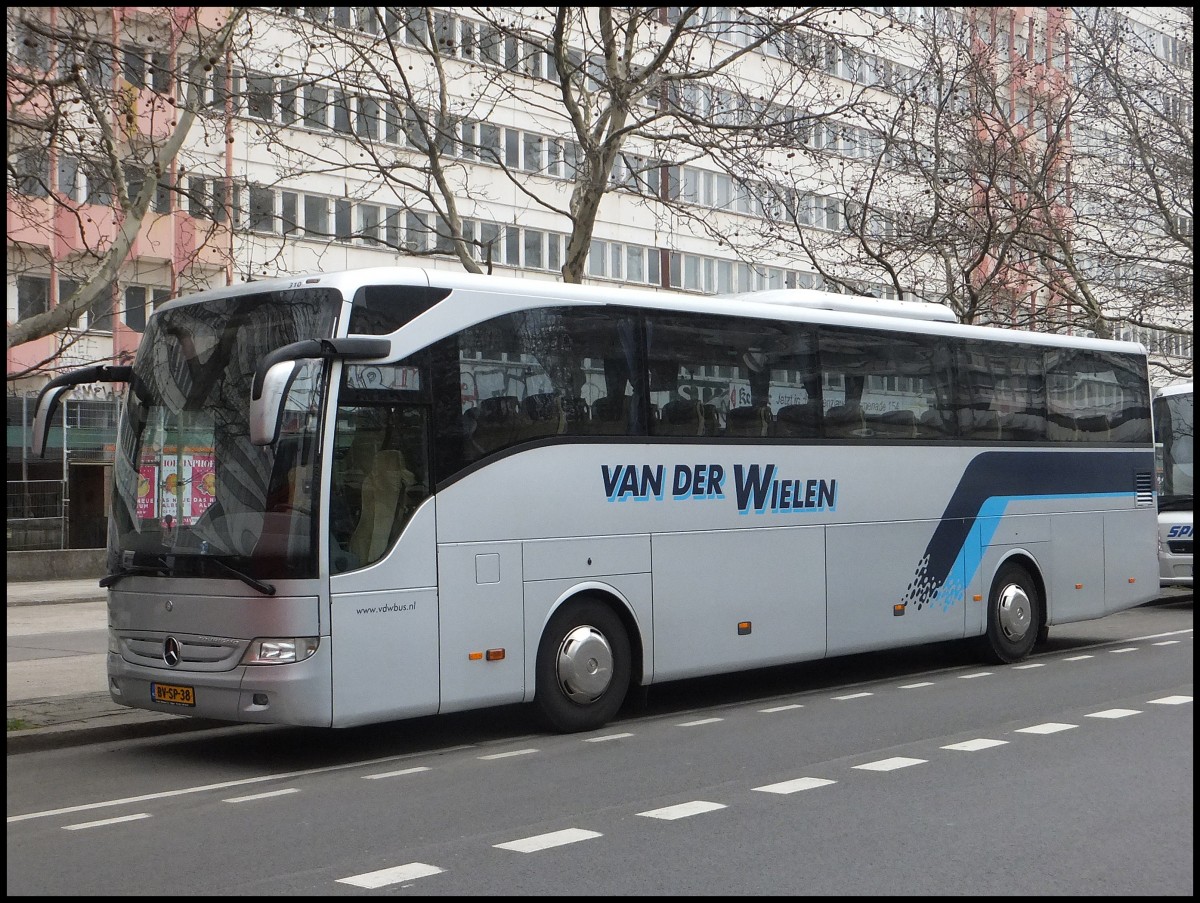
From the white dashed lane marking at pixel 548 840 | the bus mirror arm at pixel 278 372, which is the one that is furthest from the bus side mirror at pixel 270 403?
the white dashed lane marking at pixel 548 840

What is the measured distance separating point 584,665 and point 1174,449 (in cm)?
1498

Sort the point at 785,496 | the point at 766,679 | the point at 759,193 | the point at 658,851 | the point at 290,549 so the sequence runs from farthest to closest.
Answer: the point at 759,193, the point at 766,679, the point at 785,496, the point at 290,549, the point at 658,851

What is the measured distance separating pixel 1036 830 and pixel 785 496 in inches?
229

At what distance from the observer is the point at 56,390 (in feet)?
34.6

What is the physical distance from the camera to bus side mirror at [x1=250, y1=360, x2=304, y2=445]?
8.83 meters

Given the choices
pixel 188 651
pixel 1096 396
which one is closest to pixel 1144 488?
pixel 1096 396

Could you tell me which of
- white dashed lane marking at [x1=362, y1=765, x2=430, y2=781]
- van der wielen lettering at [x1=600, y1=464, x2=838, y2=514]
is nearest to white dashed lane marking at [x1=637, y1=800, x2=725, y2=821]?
white dashed lane marking at [x1=362, y1=765, x2=430, y2=781]

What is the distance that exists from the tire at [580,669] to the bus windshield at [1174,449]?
1399 cm

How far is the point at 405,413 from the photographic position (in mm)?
10219

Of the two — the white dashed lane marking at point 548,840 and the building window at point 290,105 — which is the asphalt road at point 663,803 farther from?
the building window at point 290,105

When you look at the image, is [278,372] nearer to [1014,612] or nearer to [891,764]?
[891,764]

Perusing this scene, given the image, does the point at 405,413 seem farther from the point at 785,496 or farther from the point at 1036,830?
the point at 1036,830

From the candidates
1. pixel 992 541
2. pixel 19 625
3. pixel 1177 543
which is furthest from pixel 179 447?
pixel 1177 543

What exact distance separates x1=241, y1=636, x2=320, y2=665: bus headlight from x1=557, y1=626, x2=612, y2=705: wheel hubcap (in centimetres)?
→ 214
